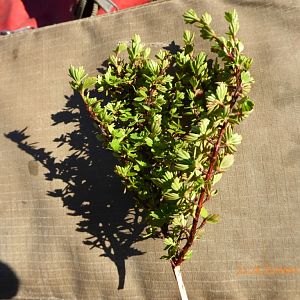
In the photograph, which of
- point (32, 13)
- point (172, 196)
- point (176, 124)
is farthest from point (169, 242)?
point (32, 13)

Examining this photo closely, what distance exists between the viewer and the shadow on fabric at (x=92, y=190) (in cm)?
110

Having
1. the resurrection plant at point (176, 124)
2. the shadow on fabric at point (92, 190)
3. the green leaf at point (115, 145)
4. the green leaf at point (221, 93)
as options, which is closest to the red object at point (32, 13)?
the shadow on fabric at point (92, 190)

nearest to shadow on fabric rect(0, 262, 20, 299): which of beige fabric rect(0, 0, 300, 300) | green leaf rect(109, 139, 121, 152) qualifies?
beige fabric rect(0, 0, 300, 300)

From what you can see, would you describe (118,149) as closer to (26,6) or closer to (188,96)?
(188,96)

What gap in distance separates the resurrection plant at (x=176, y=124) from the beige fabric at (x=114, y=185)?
14cm

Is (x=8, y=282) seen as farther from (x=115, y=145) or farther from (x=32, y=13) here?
(x=32, y=13)

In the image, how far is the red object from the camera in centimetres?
164

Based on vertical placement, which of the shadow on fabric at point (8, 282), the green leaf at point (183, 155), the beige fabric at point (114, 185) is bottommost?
the shadow on fabric at point (8, 282)

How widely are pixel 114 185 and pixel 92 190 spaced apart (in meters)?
0.06

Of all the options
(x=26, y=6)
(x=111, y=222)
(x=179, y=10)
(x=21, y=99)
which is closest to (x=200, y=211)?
(x=111, y=222)

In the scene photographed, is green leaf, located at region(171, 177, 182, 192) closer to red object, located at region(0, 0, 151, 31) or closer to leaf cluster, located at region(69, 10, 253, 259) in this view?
leaf cluster, located at region(69, 10, 253, 259)

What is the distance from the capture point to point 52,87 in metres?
1.22

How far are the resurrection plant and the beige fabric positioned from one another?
14 cm

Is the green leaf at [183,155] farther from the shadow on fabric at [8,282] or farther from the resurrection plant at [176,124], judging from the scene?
the shadow on fabric at [8,282]
